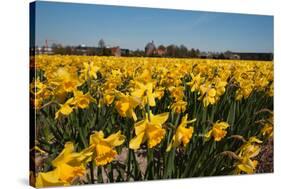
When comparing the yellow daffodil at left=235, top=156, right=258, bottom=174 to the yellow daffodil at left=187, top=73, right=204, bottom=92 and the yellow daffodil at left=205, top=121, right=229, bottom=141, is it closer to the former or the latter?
the yellow daffodil at left=205, top=121, right=229, bottom=141

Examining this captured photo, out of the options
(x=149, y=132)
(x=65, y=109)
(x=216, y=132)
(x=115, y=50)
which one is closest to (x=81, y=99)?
(x=65, y=109)

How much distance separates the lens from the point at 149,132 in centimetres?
477

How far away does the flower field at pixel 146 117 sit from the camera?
4.59 meters

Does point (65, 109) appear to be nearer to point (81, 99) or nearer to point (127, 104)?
point (81, 99)

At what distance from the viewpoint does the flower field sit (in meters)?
4.59

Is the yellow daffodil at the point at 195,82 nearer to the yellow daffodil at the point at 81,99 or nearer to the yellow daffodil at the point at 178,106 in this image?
the yellow daffodil at the point at 178,106

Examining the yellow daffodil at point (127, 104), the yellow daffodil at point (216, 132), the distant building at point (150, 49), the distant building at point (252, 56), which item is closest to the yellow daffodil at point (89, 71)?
the yellow daffodil at point (127, 104)

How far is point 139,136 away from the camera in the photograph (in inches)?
189

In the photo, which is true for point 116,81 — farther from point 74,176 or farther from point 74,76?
point 74,176

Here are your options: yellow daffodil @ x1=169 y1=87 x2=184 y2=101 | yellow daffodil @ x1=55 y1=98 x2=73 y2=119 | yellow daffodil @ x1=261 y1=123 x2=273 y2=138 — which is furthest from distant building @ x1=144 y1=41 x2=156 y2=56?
yellow daffodil @ x1=261 y1=123 x2=273 y2=138

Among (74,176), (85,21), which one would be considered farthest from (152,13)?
(74,176)

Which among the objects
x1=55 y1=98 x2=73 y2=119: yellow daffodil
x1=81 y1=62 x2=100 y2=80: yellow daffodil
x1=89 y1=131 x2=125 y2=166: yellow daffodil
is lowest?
x1=89 y1=131 x2=125 y2=166: yellow daffodil

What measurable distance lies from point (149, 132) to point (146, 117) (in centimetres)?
13

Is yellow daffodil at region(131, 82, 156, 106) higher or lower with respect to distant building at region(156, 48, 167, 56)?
lower
